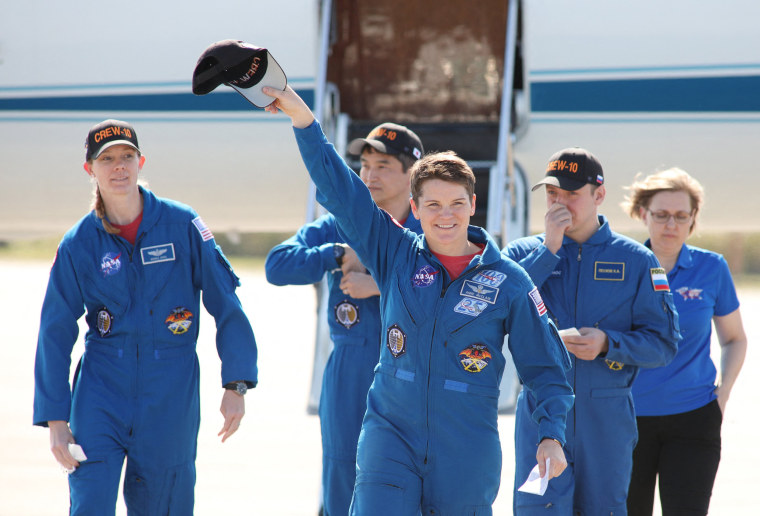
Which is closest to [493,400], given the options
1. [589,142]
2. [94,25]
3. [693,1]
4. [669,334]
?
[669,334]

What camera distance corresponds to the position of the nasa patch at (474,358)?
254cm

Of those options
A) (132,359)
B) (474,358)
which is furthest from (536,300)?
(132,359)

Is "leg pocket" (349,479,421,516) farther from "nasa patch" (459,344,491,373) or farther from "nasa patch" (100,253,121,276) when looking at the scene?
"nasa patch" (100,253,121,276)

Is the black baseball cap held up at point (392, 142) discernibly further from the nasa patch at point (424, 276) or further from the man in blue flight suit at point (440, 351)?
the nasa patch at point (424, 276)

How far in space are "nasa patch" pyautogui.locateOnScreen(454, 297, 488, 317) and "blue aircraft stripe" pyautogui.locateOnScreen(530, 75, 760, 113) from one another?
510 cm

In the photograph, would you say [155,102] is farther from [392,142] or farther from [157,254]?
[157,254]

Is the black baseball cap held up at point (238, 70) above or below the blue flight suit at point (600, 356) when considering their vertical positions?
above

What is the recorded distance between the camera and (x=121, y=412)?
3.03m

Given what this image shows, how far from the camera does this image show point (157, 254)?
124 inches

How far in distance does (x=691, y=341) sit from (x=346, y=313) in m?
1.46

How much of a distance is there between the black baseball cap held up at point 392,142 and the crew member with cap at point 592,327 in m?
0.68

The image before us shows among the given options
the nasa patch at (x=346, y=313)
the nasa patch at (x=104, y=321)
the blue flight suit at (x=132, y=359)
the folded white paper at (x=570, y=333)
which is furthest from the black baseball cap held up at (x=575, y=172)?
the nasa patch at (x=104, y=321)

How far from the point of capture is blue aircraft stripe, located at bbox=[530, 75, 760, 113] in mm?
7090

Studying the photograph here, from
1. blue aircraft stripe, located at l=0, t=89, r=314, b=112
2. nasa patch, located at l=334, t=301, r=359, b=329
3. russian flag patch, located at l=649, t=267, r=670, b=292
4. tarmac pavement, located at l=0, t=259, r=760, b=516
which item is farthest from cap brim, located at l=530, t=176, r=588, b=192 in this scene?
blue aircraft stripe, located at l=0, t=89, r=314, b=112
